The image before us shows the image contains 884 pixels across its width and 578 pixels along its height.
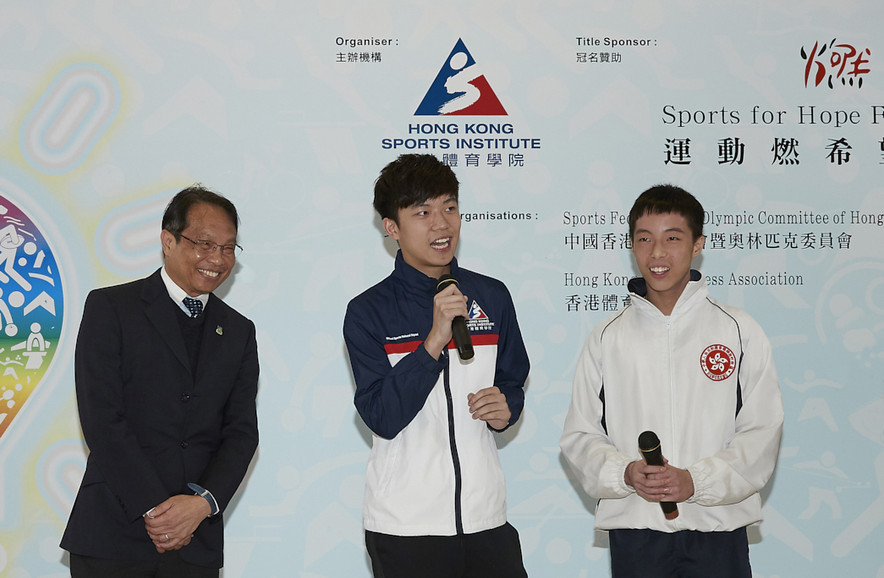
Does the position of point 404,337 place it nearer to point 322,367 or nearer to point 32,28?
point 322,367

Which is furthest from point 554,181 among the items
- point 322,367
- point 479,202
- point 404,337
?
point 404,337

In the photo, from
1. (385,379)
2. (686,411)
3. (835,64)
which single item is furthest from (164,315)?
(835,64)

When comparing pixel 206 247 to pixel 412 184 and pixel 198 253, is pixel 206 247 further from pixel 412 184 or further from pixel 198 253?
pixel 412 184

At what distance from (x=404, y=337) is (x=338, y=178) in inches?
56.5

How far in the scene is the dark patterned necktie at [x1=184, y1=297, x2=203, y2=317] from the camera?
248 centimetres

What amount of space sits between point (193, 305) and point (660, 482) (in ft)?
4.51

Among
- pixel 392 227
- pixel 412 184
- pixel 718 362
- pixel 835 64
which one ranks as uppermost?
pixel 835 64

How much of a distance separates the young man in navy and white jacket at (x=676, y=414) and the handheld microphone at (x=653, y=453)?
0.05 m

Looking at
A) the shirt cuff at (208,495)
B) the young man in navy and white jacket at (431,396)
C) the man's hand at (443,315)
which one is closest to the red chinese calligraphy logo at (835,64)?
the young man in navy and white jacket at (431,396)

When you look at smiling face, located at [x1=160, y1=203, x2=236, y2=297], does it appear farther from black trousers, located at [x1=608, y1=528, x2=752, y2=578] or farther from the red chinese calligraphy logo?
the red chinese calligraphy logo

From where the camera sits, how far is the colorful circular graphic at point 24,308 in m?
3.59

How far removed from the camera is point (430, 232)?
94.0 inches

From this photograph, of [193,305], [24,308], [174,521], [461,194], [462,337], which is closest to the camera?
[462,337]

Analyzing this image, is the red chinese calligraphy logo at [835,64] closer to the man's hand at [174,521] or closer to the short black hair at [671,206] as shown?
the short black hair at [671,206]
